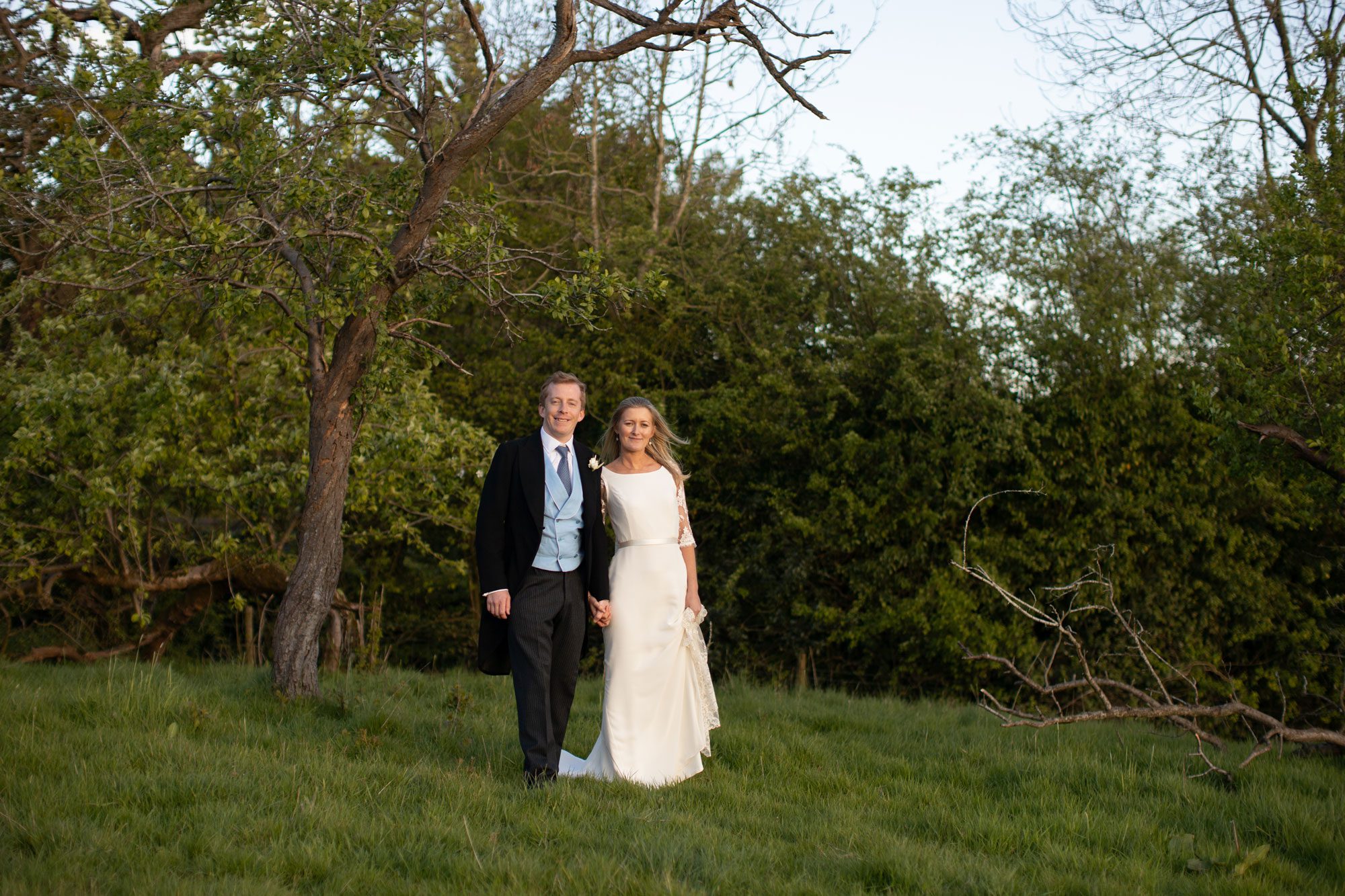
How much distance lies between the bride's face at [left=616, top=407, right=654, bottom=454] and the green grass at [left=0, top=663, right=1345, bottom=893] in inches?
70.3

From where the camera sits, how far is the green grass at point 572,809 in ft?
A: 13.0

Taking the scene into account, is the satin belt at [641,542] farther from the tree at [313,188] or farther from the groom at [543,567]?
the tree at [313,188]

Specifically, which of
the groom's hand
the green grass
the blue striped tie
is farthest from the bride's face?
the green grass

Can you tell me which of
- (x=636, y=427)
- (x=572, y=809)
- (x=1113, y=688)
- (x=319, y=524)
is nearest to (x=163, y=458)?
(x=319, y=524)

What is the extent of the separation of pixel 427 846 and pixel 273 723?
2589 mm

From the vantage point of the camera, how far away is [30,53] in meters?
9.63

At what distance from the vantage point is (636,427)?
590cm

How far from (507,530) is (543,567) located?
0.27m

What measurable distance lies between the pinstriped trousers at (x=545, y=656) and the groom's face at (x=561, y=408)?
73 cm

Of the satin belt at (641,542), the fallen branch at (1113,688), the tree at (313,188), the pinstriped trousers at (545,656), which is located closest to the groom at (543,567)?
the pinstriped trousers at (545,656)

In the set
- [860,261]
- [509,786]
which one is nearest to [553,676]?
[509,786]

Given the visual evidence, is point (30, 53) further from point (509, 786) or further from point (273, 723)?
point (509, 786)

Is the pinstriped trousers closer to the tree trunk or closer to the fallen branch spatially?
the tree trunk

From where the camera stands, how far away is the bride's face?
19.4ft
